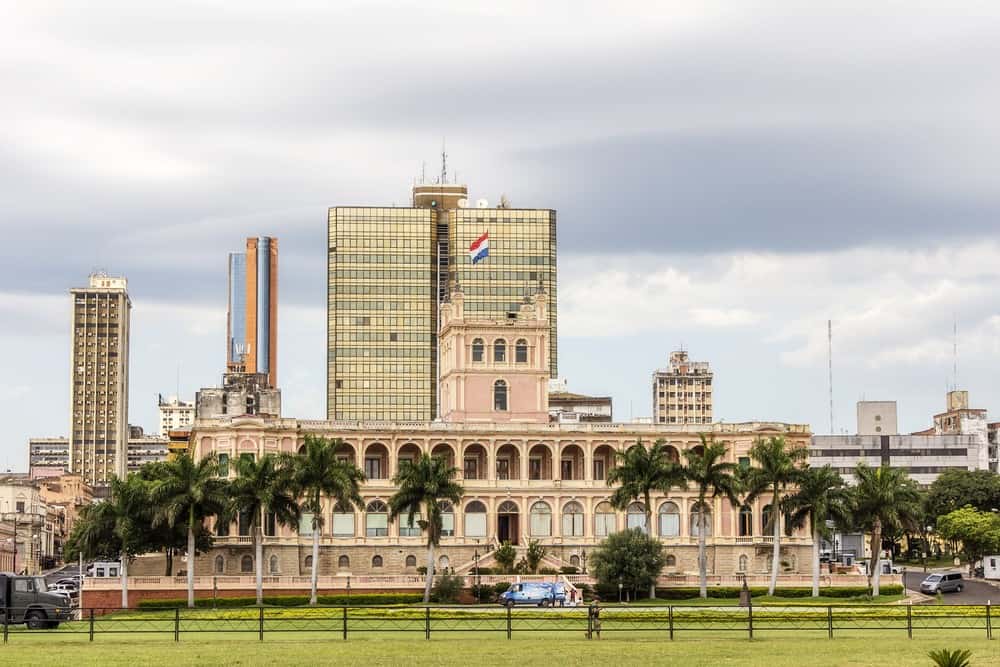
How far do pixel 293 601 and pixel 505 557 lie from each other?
20.0 meters

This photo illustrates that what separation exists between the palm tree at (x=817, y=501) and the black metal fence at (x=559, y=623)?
3091 cm

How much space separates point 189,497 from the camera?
125625 millimetres

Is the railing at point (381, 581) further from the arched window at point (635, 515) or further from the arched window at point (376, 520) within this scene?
the arched window at point (635, 515)

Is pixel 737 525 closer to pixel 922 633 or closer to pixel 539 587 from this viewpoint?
pixel 539 587

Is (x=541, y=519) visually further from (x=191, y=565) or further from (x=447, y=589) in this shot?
(x=191, y=565)

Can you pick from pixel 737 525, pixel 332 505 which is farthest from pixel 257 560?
pixel 737 525

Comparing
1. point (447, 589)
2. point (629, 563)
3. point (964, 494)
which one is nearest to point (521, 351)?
point (447, 589)

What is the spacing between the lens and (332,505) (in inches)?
5901

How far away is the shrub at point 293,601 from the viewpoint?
124m

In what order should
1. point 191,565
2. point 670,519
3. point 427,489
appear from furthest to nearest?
point 670,519 → point 427,489 → point 191,565

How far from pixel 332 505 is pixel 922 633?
259 feet

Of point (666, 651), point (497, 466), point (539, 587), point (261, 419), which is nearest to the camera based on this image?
point (666, 651)

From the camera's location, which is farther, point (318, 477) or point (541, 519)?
point (541, 519)

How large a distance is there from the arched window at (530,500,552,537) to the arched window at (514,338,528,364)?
14.4 metres
